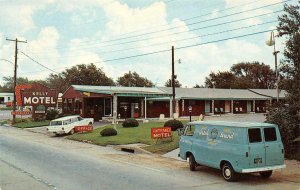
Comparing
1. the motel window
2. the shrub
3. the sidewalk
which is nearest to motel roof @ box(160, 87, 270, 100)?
the motel window

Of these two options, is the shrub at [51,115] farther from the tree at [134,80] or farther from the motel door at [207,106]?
the tree at [134,80]

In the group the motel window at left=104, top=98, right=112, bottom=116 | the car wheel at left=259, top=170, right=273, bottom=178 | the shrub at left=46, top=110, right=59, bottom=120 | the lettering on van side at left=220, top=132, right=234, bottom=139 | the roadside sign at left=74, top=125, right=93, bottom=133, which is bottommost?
the car wheel at left=259, top=170, right=273, bottom=178

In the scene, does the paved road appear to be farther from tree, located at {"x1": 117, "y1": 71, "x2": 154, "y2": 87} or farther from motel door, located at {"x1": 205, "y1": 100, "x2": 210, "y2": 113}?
tree, located at {"x1": 117, "y1": 71, "x2": 154, "y2": 87}

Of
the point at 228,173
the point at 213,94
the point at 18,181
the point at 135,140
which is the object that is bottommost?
the point at 18,181

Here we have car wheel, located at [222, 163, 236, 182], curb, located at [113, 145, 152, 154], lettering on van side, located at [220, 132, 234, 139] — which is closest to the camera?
car wheel, located at [222, 163, 236, 182]

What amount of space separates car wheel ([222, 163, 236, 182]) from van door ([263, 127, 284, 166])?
1.22m

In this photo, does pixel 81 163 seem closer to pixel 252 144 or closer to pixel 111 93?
pixel 252 144

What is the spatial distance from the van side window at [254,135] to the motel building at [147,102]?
3056 centimetres

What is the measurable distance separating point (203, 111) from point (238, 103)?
26.3 feet

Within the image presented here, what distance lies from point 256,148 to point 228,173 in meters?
1.33

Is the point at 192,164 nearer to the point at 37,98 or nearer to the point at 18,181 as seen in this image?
the point at 18,181

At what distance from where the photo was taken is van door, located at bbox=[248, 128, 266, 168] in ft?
43.8

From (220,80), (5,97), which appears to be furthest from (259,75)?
(5,97)

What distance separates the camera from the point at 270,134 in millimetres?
13938
